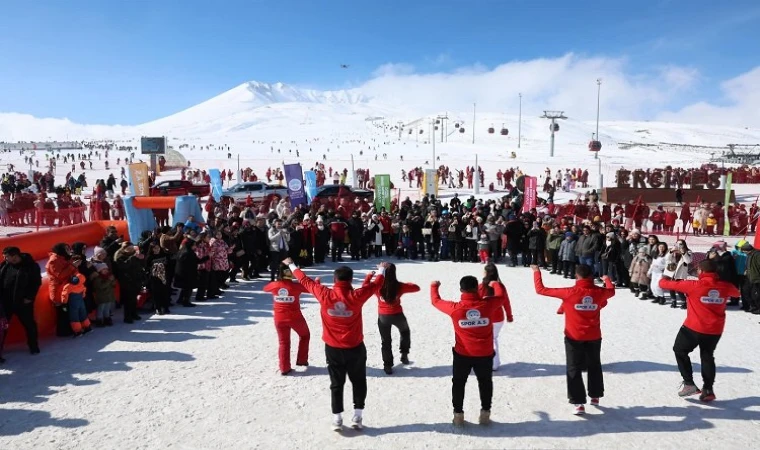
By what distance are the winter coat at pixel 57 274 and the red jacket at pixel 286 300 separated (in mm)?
3450

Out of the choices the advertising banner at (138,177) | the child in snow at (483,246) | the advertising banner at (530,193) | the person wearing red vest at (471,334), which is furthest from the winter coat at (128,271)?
the advertising banner at (530,193)

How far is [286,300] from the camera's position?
20.1 feet

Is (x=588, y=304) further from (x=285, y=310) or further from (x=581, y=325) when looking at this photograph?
(x=285, y=310)

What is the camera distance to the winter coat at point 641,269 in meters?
10.2

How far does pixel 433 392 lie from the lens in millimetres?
5793

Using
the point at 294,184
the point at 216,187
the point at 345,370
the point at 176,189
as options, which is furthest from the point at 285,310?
the point at 176,189

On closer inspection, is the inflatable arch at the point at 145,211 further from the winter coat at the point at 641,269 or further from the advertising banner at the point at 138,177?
the winter coat at the point at 641,269

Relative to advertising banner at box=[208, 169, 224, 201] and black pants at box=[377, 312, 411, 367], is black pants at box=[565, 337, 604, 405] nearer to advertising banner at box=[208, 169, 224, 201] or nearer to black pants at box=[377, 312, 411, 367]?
black pants at box=[377, 312, 411, 367]

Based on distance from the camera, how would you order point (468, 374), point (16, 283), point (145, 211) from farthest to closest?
point (145, 211) → point (16, 283) → point (468, 374)

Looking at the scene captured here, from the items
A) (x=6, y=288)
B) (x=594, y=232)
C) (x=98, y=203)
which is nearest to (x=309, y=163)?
(x=98, y=203)

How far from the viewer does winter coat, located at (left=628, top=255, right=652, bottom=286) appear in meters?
10.2

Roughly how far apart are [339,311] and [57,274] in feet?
16.1

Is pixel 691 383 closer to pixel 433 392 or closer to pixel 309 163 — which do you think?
pixel 433 392

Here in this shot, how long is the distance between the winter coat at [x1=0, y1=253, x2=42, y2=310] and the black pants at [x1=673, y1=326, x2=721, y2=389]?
7.77 metres
